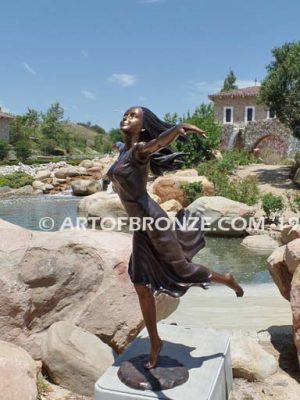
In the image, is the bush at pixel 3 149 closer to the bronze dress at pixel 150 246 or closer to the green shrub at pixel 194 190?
the green shrub at pixel 194 190

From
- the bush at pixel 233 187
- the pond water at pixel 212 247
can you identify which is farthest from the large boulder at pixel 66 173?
the bush at pixel 233 187

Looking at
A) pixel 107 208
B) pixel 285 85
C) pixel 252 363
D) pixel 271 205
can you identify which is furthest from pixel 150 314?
pixel 285 85

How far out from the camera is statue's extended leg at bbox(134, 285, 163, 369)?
3.26 m

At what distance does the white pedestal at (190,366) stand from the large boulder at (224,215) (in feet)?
27.7

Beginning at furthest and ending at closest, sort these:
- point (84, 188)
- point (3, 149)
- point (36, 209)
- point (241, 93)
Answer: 1. point (241, 93)
2. point (3, 149)
3. point (84, 188)
4. point (36, 209)

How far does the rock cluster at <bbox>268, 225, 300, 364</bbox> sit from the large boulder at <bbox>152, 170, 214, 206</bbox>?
10.6 metres

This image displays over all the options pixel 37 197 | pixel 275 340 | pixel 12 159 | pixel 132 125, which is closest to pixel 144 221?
pixel 132 125

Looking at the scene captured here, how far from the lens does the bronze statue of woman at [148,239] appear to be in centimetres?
316

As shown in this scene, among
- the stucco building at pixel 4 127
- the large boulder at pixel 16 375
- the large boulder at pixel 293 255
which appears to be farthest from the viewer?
the stucco building at pixel 4 127

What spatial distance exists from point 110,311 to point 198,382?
1.31 meters

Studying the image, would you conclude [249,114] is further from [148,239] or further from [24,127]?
[148,239]

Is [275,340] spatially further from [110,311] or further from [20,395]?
[20,395]
